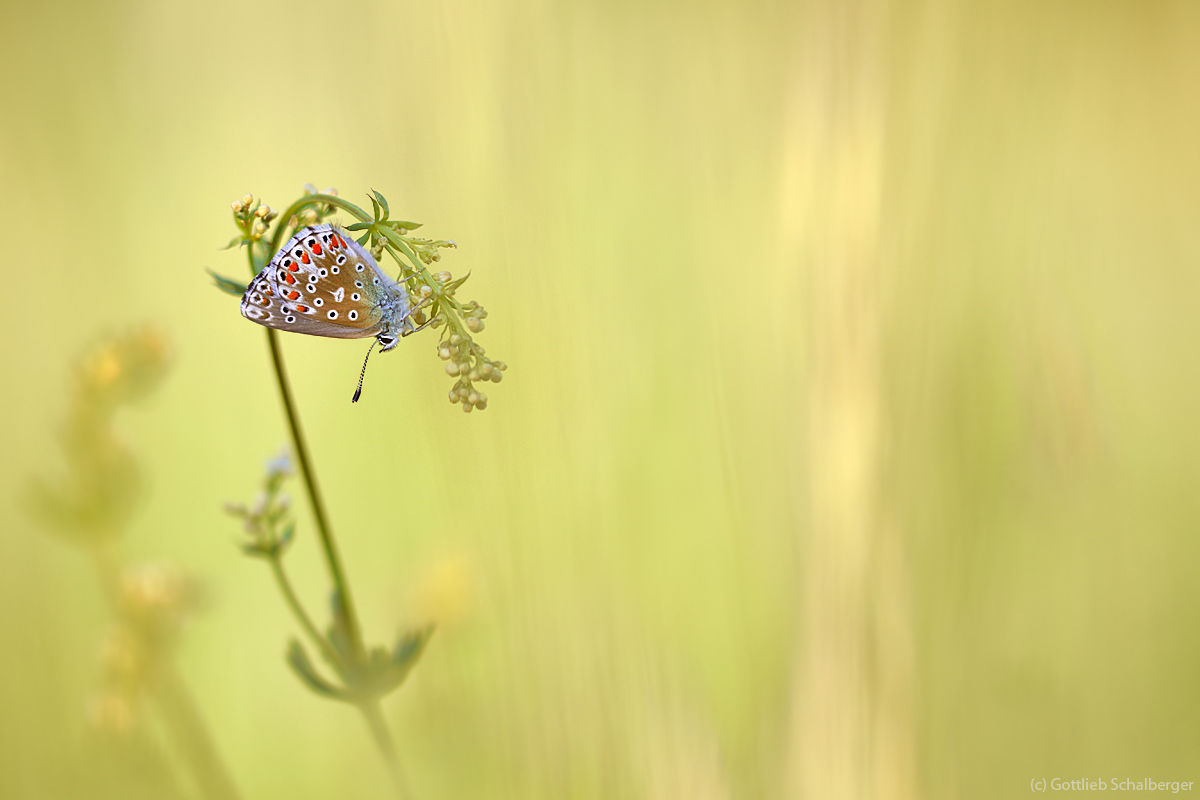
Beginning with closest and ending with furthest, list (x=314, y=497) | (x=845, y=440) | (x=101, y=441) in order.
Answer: (x=314, y=497)
(x=845, y=440)
(x=101, y=441)

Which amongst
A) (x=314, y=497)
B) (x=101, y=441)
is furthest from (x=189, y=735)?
(x=314, y=497)

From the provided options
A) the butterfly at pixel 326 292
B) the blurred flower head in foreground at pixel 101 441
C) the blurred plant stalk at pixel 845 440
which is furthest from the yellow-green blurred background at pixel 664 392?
the butterfly at pixel 326 292

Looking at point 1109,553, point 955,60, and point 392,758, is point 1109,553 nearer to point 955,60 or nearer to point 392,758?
point 955,60

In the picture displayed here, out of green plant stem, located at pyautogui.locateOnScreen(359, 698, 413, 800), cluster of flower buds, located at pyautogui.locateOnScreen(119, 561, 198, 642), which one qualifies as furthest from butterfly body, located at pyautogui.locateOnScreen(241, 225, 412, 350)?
cluster of flower buds, located at pyautogui.locateOnScreen(119, 561, 198, 642)

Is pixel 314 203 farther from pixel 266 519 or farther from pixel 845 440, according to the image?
pixel 845 440

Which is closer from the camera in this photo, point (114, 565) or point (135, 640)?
point (135, 640)

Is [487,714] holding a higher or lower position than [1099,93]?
lower

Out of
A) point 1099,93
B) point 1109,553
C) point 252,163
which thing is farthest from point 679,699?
point 1099,93
